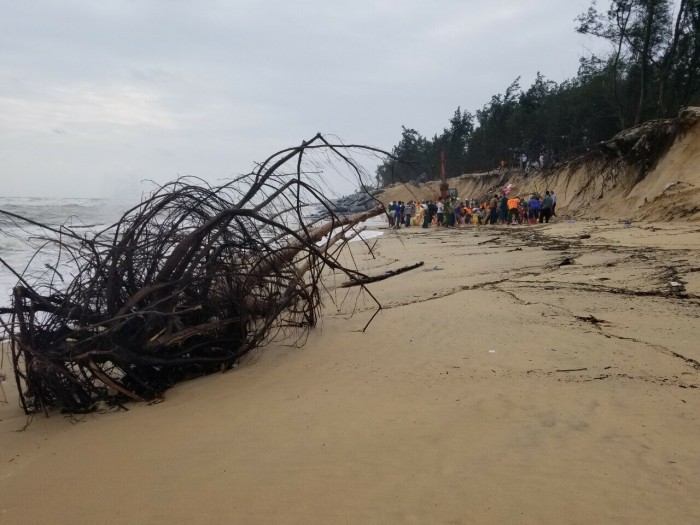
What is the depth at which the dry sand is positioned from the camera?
2018mm

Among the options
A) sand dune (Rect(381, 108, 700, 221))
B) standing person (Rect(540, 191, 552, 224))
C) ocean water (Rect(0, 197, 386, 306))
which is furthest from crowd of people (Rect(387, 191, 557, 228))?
ocean water (Rect(0, 197, 386, 306))

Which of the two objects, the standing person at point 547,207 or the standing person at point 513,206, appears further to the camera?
the standing person at point 513,206

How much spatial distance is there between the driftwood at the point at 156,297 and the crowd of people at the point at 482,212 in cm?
1288

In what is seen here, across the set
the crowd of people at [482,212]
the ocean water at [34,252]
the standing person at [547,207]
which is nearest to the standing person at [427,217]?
the crowd of people at [482,212]

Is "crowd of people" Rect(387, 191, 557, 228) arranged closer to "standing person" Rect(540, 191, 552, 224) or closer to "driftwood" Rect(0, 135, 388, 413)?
"standing person" Rect(540, 191, 552, 224)

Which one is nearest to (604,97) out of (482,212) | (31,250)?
(482,212)

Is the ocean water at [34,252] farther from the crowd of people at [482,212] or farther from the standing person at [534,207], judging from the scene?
the standing person at [534,207]

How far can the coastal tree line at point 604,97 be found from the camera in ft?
67.5

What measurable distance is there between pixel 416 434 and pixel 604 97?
2937 centimetres

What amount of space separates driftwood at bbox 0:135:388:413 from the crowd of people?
1288 centimetres

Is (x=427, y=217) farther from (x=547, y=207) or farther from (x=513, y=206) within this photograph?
(x=547, y=207)

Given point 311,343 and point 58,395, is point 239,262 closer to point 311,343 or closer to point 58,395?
point 311,343

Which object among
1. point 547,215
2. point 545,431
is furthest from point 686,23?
point 545,431

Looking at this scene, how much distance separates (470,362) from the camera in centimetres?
A: 357
